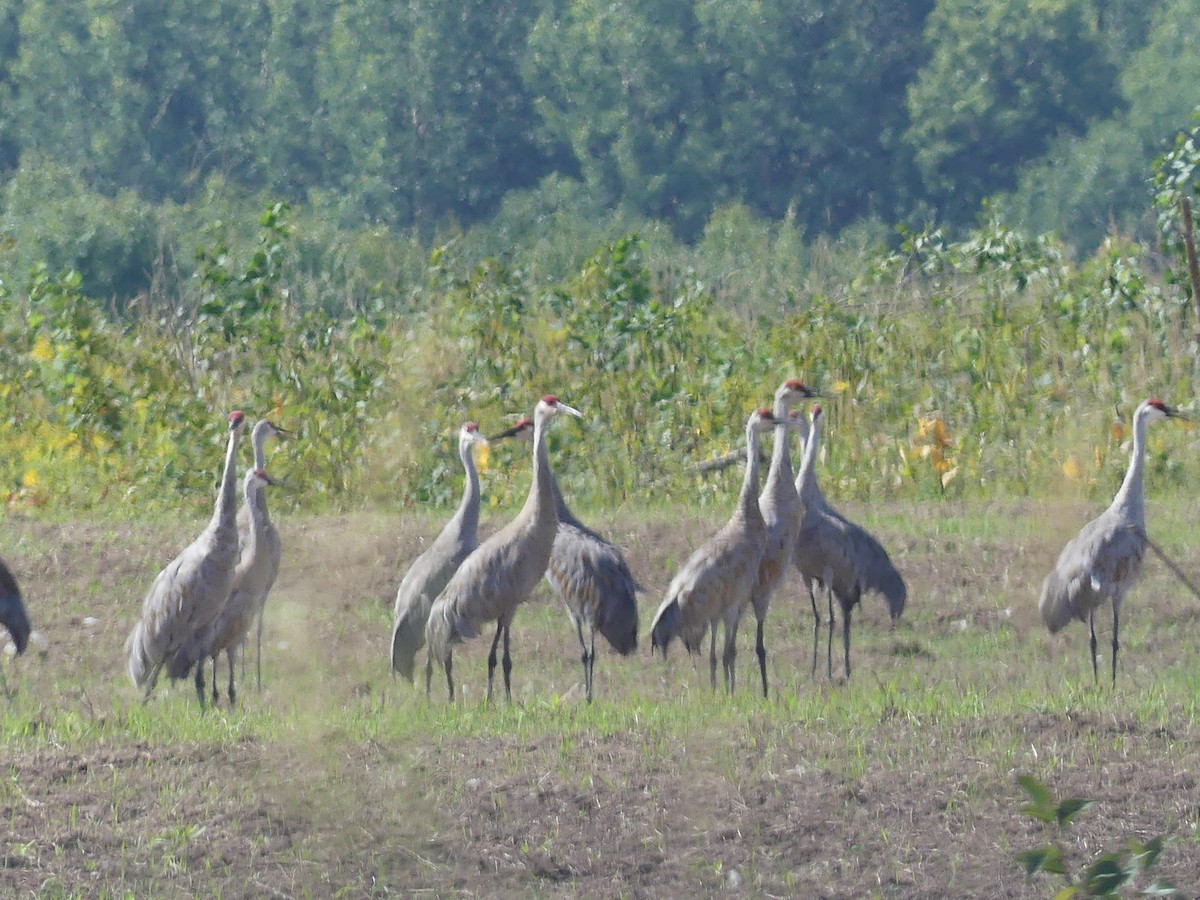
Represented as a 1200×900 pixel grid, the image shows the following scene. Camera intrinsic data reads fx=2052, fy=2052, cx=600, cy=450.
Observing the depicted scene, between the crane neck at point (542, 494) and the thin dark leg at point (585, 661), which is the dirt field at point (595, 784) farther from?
the crane neck at point (542, 494)

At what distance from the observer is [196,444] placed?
13.6 metres

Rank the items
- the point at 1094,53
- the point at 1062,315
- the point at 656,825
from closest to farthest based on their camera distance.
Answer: the point at 656,825 < the point at 1062,315 < the point at 1094,53

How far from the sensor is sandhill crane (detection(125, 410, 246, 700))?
812cm

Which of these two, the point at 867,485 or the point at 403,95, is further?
the point at 403,95

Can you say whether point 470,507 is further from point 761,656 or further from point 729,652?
point 761,656

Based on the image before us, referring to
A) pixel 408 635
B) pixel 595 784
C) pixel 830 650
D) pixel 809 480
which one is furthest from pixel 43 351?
pixel 595 784

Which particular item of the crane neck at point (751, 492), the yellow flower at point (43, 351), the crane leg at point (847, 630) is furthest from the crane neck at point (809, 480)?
the yellow flower at point (43, 351)

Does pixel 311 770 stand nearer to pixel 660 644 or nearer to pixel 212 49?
pixel 660 644

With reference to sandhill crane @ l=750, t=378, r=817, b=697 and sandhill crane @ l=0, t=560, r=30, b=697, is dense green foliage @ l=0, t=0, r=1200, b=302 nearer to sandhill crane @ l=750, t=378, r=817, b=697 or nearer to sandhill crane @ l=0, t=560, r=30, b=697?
sandhill crane @ l=750, t=378, r=817, b=697

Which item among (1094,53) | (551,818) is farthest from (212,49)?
(551,818)

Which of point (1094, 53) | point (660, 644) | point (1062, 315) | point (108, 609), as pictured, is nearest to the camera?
point (660, 644)

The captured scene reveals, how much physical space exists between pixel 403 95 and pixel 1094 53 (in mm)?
12366

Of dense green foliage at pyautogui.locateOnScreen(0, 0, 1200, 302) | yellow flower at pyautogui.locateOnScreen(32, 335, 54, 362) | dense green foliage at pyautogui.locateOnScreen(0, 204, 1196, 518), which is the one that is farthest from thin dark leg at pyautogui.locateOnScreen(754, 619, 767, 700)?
dense green foliage at pyautogui.locateOnScreen(0, 0, 1200, 302)

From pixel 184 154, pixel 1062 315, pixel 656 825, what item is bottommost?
pixel 656 825
